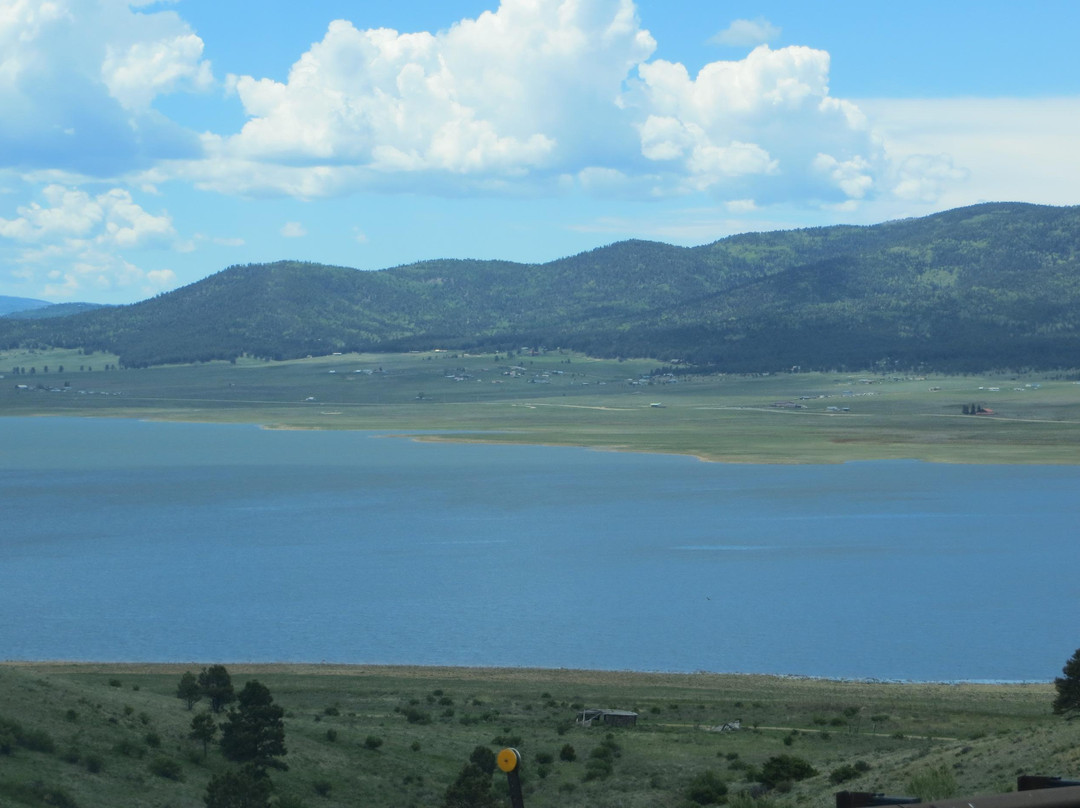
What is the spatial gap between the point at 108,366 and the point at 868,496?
146582 millimetres

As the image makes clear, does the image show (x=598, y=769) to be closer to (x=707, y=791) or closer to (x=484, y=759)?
(x=484, y=759)

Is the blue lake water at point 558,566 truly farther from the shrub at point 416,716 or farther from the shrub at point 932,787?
the shrub at point 932,787

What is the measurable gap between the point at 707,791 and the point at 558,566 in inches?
1135

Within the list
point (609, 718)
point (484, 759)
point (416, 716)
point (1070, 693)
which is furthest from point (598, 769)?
point (1070, 693)

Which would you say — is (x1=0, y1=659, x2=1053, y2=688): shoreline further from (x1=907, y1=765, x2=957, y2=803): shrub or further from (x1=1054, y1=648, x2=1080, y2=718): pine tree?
(x1=907, y1=765, x2=957, y2=803): shrub

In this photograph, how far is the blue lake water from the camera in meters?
33.4

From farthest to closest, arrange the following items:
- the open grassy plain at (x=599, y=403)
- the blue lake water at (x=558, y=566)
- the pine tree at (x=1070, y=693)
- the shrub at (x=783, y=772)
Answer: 1. the open grassy plain at (x=599, y=403)
2. the blue lake water at (x=558, y=566)
3. the pine tree at (x=1070, y=693)
4. the shrub at (x=783, y=772)

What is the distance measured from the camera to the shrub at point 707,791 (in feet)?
54.0

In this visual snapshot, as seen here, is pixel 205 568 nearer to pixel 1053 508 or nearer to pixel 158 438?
pixel 1053 508

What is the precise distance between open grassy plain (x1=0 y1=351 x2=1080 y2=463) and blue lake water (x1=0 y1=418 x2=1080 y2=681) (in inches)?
406

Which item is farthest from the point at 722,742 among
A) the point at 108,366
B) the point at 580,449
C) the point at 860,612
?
the point at 108,366


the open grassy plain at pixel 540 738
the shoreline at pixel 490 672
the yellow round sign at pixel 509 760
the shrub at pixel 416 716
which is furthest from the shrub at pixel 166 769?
the yellow round sign at pixel 509 760

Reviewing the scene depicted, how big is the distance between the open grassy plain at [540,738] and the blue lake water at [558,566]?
5.34m

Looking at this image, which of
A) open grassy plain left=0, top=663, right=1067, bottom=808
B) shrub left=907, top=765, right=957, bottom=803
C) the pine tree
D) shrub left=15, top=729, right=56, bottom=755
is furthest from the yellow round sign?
the pine tree
